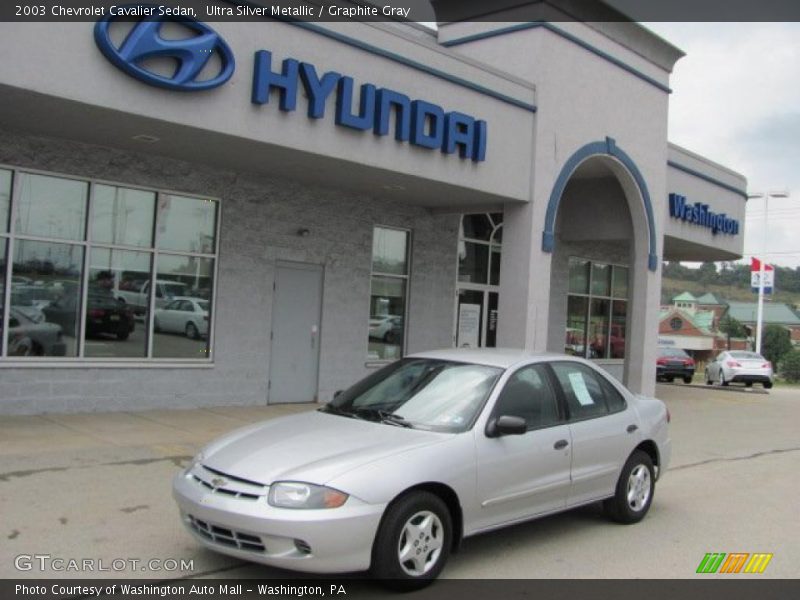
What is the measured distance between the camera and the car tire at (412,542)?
15.9 ft

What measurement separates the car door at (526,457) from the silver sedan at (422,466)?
0.04 feet

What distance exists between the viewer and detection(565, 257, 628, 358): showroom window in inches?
787

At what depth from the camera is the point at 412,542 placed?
5.00 m

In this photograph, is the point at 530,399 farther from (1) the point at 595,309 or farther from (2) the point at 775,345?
(2) the point at 775,345

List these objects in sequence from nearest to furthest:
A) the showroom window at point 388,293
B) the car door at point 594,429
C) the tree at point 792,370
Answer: the car door at point 594,429 → the showroom window at point 388,293 → the tree at point 792,370

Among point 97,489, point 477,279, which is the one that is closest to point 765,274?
A: point 477,279

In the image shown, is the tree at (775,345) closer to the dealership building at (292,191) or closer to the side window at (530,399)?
the dealership building at (292,191)

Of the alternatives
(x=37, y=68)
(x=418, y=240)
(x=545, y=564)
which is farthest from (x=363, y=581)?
(x=418, y=240)

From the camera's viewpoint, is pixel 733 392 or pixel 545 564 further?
pixel 733 392

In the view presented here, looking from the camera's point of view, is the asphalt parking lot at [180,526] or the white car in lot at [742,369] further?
the white car in lot at [742,369]

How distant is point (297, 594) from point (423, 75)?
8359mm

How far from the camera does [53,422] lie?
9.84 meters

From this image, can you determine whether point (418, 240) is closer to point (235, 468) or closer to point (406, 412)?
point (406, 412)

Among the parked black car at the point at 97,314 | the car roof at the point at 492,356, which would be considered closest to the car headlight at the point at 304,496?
the car roof at the point at 492,356
